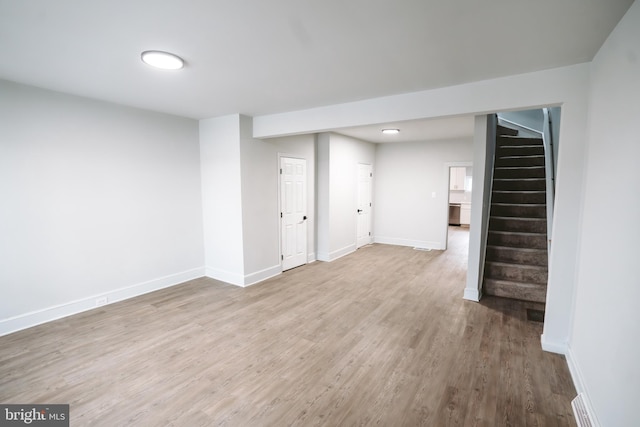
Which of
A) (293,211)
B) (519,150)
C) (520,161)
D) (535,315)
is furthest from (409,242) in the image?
(535,315)

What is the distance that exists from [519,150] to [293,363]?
229 inches

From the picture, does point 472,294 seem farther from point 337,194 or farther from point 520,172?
point 337,194

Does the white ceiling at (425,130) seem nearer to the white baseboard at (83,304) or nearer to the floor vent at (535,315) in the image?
the floor vent at (535,315)

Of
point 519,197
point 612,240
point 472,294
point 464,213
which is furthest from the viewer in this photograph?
point 464,213

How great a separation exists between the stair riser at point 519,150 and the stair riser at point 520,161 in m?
0.18

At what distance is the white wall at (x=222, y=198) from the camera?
4.36m

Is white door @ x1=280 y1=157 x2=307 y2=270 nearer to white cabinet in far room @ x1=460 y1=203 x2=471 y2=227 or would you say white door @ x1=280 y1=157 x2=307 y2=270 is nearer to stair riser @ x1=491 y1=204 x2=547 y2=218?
stair riser @ x1=491 y1=204 x2=547 y2=218

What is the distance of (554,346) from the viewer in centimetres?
274

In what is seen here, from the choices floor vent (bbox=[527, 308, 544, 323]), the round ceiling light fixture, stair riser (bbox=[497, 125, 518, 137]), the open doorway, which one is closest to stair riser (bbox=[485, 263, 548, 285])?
floor vent (bbox=[527, 308, 544, 323])

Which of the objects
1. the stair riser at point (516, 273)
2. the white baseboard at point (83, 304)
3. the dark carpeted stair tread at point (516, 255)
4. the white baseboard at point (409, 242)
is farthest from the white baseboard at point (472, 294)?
the white baseboard at point (83, 304)

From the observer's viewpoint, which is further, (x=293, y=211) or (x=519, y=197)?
(x=293, y=211)

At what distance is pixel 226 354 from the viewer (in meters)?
2.72
